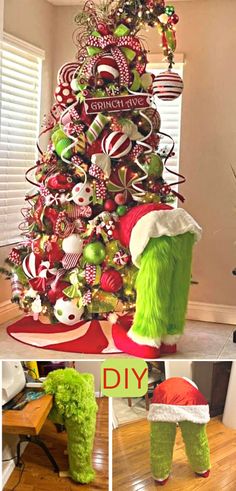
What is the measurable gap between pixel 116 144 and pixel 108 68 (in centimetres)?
24

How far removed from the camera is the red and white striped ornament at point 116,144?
6.34 ft

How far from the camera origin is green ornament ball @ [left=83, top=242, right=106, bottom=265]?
1.96 m

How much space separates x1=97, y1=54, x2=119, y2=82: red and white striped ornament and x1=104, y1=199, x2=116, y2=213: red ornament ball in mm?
383

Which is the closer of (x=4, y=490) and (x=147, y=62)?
(x=4, y=490)

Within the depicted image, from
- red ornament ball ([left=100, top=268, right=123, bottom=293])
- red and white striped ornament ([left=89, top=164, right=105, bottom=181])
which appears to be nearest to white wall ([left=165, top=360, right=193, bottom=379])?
red ornament ball ([left=100, top=268, right=123, bottom=293])

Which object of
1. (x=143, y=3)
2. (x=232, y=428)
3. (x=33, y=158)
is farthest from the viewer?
(x=33, y=158)

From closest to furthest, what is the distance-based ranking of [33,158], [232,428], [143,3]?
1. [232,428]
2. [143,3]
3. [33,158]

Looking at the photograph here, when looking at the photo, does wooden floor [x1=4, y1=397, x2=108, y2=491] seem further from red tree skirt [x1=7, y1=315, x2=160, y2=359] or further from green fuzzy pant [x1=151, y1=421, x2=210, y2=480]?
red tree skirt [x1=7, y1=315, x2=160, y2=359]

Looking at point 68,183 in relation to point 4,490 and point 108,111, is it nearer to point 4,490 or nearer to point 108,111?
point 108,111

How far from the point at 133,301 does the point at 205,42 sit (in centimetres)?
84

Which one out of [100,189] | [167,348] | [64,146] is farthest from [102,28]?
[167,348]

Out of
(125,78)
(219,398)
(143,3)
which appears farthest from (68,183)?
(219,398)

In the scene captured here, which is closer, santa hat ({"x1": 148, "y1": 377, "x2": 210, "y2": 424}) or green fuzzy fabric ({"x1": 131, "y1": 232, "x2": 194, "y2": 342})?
santa hat ({"x1": 148, "y1": 377, "x2": 210, "y2": 424})

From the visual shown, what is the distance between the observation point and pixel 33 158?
208cm
